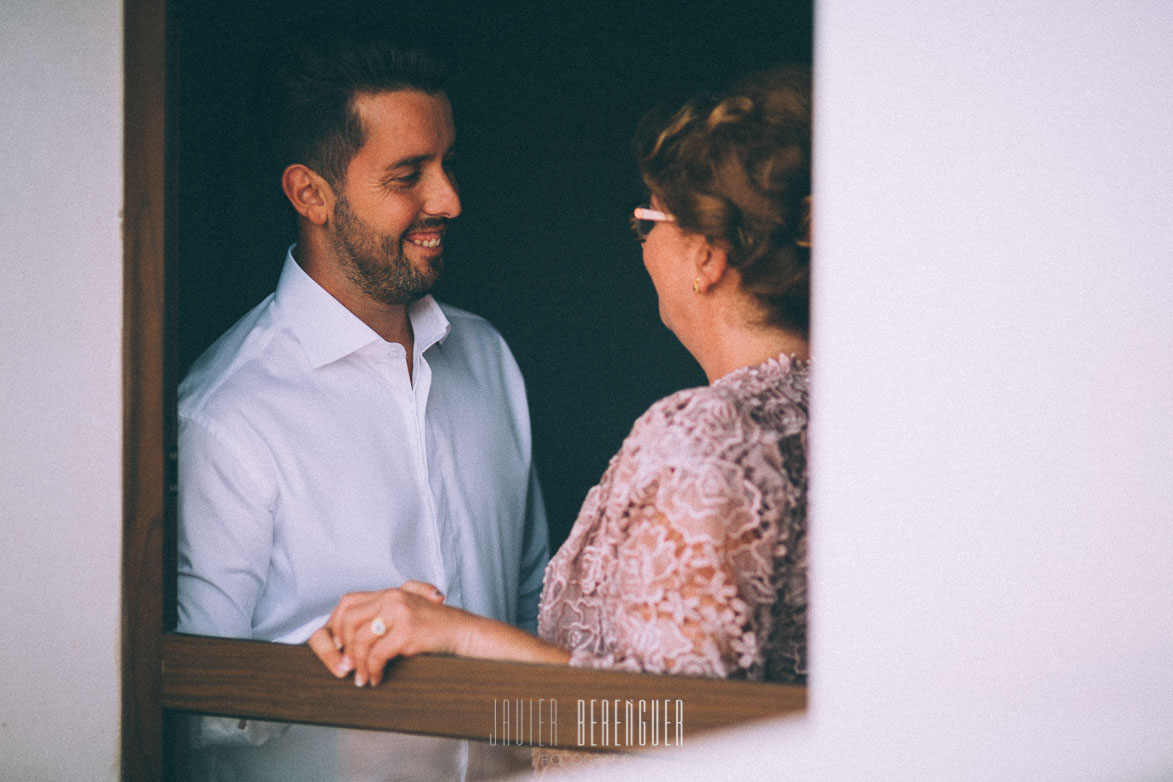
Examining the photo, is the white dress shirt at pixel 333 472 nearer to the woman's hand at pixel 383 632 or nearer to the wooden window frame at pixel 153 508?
the wooden window frame at pixel 153 508

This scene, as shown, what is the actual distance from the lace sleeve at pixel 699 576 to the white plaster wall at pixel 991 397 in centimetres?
10

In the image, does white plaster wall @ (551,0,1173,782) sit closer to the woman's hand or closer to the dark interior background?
the woman's hand

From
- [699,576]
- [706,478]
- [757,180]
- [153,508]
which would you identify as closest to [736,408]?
[706,478]

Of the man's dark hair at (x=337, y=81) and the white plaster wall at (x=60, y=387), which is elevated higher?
the man's dark hair at (x=337, y=81)

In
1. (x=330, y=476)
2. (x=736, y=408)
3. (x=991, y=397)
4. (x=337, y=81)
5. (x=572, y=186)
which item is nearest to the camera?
(x=991, y=397)

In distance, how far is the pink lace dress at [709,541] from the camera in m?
1.33

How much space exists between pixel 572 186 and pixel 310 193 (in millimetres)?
1068

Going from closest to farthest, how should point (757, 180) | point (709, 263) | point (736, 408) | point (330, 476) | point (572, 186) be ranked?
point (736, 408), point (757, 180), point (709, 263), point (330, 476), point (572, 186)

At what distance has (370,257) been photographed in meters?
2.21

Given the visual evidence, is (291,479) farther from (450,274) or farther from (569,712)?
(450,274)

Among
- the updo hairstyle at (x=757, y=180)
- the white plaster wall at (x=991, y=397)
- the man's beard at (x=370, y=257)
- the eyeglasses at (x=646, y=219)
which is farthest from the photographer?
the man's beard at (x=370, y=257)

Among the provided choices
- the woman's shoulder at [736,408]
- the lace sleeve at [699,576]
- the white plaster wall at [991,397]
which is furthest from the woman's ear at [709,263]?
the lace sleeve at [699,576]

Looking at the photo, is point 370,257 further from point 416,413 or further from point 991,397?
point 991,397

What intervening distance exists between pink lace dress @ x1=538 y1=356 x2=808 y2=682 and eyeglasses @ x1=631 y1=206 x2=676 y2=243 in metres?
0.41
